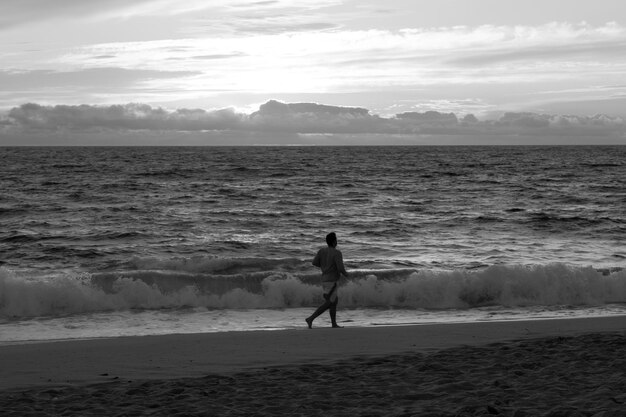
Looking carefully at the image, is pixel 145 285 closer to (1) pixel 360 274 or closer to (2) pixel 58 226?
(1) pixel 360 274

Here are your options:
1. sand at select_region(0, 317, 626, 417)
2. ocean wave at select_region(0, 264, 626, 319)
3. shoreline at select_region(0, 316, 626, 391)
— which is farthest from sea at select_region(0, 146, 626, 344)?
sand at select_region(0, 317, 626, 417)

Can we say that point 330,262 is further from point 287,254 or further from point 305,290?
point 287,254

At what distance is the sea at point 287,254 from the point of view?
14.0m

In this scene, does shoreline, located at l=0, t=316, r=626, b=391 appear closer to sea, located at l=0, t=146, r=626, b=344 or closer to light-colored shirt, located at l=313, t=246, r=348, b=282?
light-colored shirt, located at l=313, t=246, r=348, b=282

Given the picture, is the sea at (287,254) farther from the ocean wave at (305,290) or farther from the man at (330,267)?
the man at (330,267)

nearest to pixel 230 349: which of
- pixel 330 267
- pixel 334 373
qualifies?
pixel 334 373

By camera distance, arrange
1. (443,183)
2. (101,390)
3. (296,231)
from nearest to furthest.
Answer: (101,390) < (296,231) < (443,183)

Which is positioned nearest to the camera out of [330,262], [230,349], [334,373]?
[334,373]

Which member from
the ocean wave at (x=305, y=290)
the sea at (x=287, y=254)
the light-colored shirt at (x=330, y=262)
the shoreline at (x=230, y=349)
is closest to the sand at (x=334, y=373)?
the shoreline at (x=230, y=349)

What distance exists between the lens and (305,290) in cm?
1542

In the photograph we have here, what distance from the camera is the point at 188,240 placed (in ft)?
78.4

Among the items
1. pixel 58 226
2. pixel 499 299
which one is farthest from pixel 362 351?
pixel 58 226

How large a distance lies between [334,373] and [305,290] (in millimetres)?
7309

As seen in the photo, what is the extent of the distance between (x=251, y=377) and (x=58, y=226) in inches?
800
